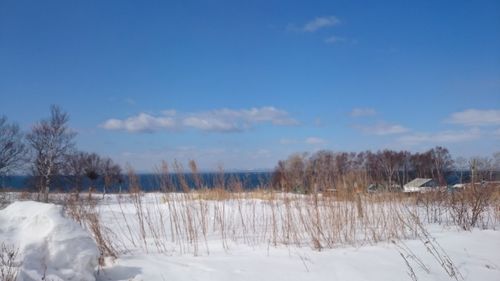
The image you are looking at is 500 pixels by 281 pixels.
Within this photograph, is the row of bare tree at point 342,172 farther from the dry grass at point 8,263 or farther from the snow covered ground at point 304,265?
the dry grass at point 8,263

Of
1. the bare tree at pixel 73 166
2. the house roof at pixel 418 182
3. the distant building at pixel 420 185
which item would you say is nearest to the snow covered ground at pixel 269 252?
the distant building at pixel 420 185

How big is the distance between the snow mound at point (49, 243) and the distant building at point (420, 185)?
6223mm

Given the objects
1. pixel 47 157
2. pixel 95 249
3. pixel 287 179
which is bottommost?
pixel 95 249

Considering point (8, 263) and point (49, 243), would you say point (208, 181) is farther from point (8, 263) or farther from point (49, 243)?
point (8, 263)

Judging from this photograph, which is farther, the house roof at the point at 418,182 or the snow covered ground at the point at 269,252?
the house roof at the point at 418,182

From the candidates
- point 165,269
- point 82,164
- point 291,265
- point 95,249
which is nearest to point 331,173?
point 291,265

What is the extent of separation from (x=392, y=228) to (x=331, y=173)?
1290mm

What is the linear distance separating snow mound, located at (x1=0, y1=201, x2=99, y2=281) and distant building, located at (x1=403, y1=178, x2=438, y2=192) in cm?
622

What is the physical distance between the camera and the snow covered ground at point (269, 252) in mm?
4082

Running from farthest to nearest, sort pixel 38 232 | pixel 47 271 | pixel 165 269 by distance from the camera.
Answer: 1. pixel 165 269
2. pixel 38 232
3. pixel 47 271

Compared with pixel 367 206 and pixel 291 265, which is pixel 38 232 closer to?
pixel 291 265

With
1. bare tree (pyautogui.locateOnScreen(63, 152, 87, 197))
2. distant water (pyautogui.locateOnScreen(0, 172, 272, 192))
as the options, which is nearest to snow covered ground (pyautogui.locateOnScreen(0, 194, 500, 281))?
distant water (pyautogui.locateOnScreen(0, 172, 272, 192))

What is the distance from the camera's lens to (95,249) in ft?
13.9

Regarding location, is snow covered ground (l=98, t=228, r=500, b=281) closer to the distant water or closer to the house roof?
the distant water
